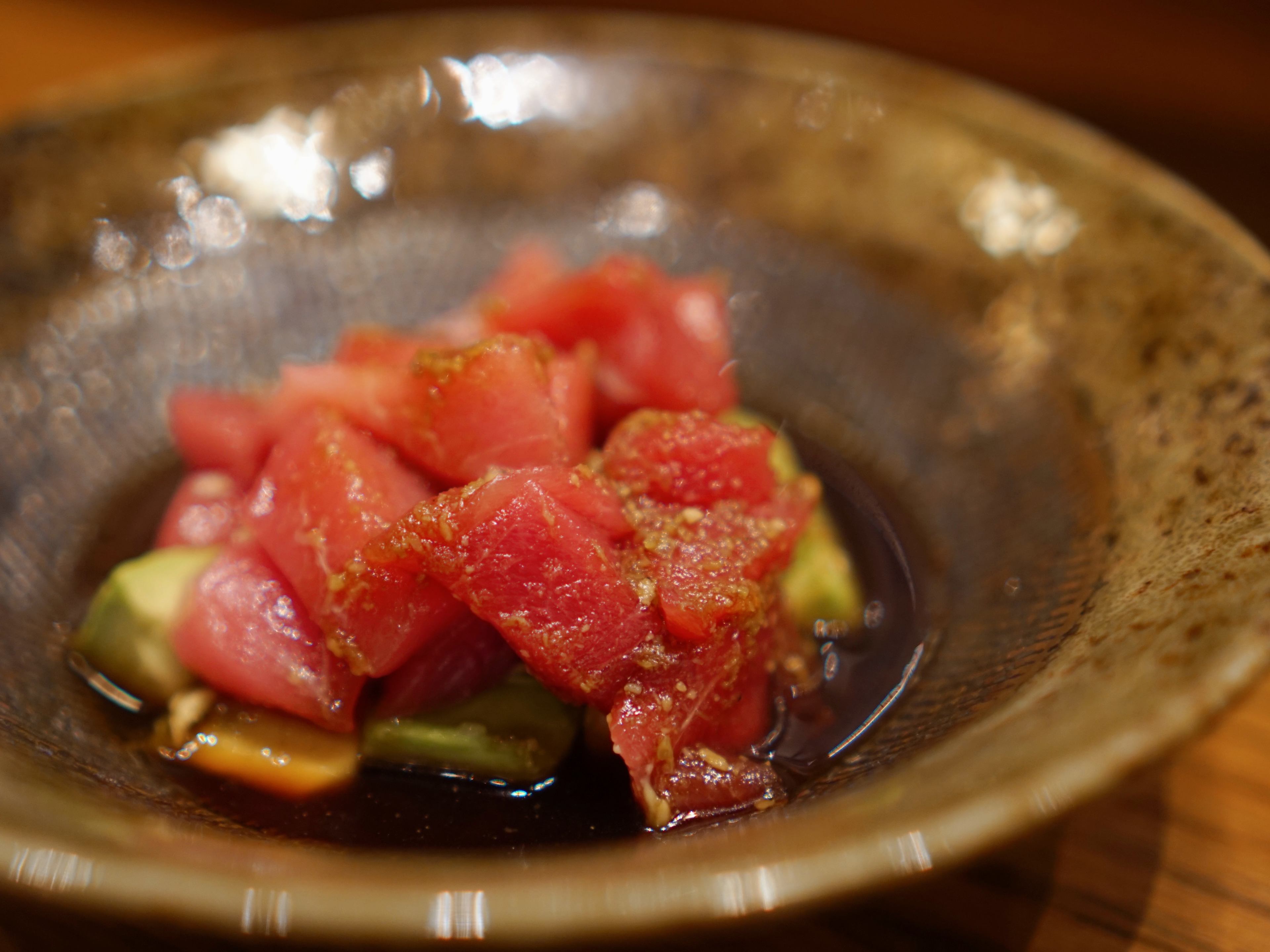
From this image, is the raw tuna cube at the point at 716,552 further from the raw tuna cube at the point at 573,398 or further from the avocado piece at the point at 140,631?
the avocado piece at the point at 140,631

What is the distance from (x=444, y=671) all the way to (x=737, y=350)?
4.36 feet

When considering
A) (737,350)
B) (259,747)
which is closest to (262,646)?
(259,747)

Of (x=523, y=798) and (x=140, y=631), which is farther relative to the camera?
(x=140, y=631)

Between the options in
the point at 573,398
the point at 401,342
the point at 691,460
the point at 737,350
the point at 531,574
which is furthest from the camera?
the point at 737,350

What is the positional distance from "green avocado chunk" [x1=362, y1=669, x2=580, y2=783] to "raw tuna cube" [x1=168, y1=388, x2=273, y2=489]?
62 cm

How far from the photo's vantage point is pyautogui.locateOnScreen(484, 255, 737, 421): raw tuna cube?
6.49ft

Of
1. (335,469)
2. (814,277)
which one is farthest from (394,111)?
(335,469)

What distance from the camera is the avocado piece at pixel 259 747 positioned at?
1.51m

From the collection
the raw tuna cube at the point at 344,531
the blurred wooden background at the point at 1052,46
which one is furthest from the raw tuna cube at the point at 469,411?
the blurred wooden background at the point at 1052,46

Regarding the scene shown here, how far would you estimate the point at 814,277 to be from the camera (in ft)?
8.27

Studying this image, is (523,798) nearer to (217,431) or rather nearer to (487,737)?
(487,737)

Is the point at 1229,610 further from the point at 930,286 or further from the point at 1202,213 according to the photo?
the point at 930,286

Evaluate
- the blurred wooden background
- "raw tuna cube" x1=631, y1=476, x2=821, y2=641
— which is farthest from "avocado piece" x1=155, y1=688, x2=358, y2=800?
the blurred wooden background

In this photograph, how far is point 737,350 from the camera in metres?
2.54
